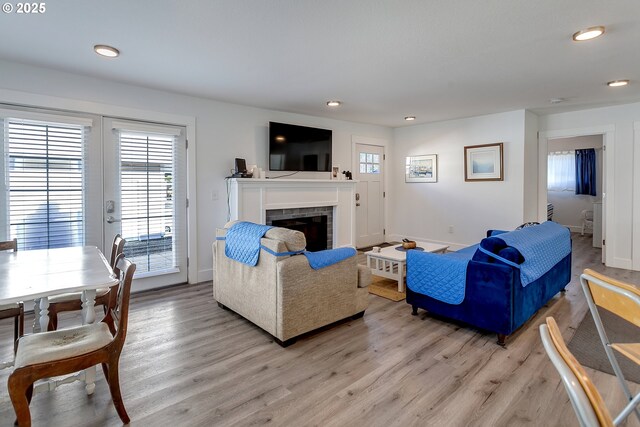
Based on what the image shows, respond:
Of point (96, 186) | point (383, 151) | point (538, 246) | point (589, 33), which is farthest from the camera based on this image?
point (383, 151)

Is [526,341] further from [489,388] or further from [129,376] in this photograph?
[129,376]

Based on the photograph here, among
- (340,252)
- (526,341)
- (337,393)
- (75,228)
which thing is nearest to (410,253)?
(340,252)

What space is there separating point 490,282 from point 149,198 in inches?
145

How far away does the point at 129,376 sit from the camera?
7.11 ft

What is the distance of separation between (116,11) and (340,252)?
233 cm

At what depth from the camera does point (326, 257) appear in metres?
2.72

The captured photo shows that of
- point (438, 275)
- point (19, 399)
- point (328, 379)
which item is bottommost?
point (328, 379)

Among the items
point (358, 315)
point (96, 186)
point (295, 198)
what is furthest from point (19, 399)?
point (295, 198)

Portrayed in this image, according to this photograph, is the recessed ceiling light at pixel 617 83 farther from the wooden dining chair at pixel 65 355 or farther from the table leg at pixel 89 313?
the table leg at pixel 89 313

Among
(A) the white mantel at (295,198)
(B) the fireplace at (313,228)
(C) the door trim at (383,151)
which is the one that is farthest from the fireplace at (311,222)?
(C) the door trim at (383,151)

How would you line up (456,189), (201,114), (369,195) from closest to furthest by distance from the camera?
(201,114) → (456,189) → (369,195)

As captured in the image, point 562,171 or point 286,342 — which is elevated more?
point 562,171

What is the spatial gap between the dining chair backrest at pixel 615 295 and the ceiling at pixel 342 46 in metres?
1.74

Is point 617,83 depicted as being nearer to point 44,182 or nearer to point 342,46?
point 342,46
